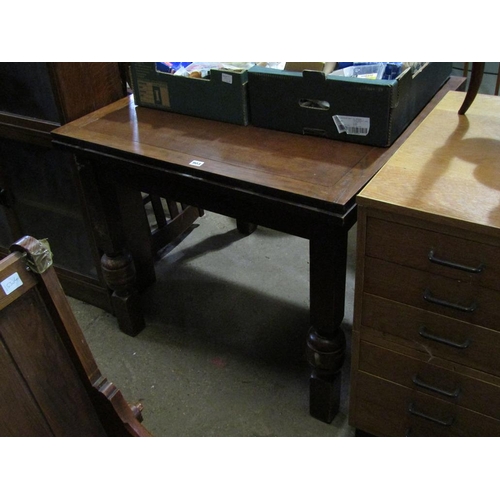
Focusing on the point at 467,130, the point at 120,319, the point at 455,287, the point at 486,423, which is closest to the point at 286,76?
the point at 467,130

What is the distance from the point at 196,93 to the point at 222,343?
818 mm

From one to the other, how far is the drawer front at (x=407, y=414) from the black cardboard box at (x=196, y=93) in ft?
2.43

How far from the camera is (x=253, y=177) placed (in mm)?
1182

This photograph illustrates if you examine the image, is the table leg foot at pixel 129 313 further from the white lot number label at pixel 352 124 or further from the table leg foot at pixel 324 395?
the white lot number label at pixel 352 124

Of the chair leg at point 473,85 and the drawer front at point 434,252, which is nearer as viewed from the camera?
the drawer front at point 434,252

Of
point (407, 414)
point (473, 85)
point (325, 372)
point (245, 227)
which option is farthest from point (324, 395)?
point (245, 227)

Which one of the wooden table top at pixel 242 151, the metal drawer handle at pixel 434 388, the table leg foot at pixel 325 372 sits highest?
the wooden table top at pixel 242 151

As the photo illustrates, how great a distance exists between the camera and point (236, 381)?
65.5 inches

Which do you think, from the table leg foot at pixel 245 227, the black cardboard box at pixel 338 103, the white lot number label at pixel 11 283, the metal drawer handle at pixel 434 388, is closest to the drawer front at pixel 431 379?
the metal drawer handle at pixel 434 388

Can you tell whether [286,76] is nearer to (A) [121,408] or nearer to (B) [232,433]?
(A) [121,408]

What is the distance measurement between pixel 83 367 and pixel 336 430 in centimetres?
78

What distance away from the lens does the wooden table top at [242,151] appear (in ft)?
3.72

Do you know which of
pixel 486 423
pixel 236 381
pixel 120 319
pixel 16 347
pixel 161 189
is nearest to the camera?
pixel 16 347

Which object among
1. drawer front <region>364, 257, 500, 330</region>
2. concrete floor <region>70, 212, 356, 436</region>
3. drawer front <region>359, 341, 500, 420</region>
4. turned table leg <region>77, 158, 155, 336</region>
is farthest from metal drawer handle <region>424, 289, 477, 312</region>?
turned table leg <region>77, 158, 155, 336</region>
